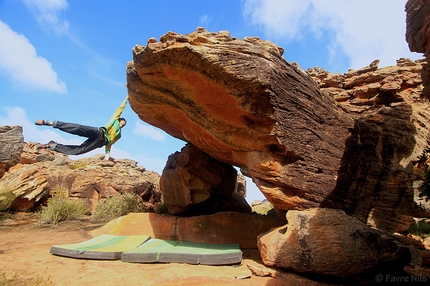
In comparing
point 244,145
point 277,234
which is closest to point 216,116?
point 244,145

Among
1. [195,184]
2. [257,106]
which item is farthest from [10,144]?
[257,106]

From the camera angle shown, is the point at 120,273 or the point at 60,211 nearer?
the point at 120,273

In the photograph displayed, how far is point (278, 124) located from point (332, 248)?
288 cm

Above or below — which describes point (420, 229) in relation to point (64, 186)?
below

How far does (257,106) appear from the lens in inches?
245

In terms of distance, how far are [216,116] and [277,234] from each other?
3298 mm

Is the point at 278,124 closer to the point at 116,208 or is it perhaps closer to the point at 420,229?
the point at 116,208

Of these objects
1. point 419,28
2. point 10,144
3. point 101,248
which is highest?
point 419,28

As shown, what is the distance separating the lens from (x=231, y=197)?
1012cm

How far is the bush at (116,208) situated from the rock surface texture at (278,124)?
446cm

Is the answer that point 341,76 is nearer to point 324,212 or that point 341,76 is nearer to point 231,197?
point 231,197

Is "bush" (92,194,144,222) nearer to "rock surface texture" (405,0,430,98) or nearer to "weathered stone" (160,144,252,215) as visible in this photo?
"weathered stone" (160,144,252,215)

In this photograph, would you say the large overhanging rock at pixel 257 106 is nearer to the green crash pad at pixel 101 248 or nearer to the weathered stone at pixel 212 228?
the weathered stone at pixel 212 228

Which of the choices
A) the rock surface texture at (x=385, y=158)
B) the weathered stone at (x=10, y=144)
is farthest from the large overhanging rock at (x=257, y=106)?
the weathered stone at (x=10, y=144)
